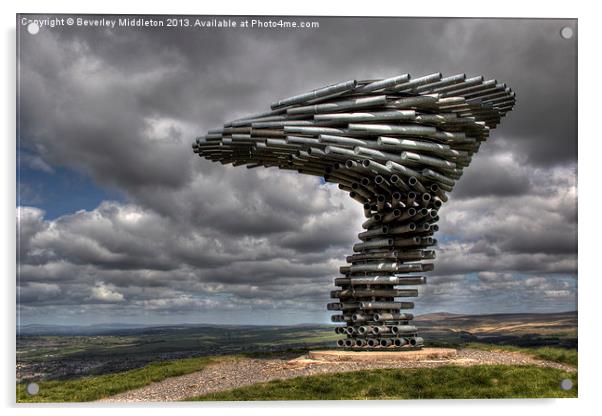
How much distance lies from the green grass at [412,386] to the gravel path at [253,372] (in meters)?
0.50

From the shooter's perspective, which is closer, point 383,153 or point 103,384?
point 103,384

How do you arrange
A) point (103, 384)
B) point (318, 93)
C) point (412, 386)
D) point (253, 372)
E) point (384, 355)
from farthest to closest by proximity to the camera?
point (318, 93)
point (384, 355)
point (253, 372)
point (103, 384)
point (412, 386)

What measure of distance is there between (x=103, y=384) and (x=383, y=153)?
951 cm

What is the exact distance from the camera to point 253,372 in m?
20.1

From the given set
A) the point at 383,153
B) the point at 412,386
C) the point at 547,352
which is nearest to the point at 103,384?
the point at 412,386

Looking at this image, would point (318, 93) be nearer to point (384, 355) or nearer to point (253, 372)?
point (384, 355)

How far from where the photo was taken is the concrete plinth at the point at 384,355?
66.0 ft

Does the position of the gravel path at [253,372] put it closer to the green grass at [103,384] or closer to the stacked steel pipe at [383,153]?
the green grass at [103,384]

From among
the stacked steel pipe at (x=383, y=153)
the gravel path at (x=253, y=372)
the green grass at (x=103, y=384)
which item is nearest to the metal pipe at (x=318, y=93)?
the stacked steel pipe at (x=383, y=153)

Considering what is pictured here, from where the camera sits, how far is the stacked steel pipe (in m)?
20.6

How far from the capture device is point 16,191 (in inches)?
702

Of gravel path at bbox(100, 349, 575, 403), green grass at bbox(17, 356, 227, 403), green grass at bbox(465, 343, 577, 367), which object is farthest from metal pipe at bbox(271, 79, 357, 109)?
green grass at bbox(465, 343, 577, 367)

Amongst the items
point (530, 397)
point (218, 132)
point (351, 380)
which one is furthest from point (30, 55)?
point (530, 397)

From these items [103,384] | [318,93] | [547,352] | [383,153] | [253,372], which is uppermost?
[318,93]
